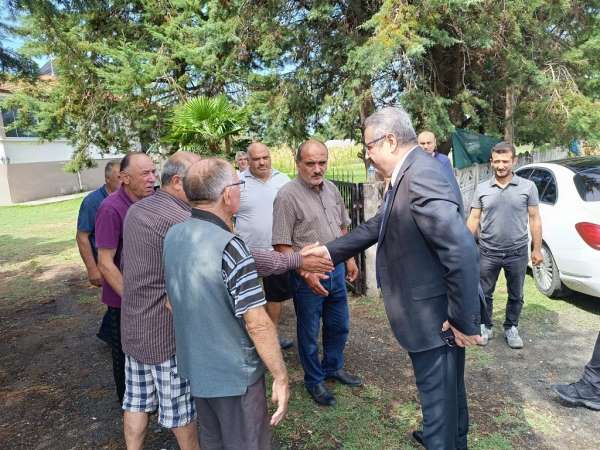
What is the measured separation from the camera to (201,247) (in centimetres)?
177

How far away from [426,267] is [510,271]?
2.36 metres

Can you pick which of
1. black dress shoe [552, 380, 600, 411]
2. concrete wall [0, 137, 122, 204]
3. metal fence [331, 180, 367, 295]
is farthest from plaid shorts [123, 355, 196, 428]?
concrete wall [0, 137, 122, 204]

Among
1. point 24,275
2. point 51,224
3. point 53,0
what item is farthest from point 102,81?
point 53,0

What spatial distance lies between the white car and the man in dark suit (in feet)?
9.35

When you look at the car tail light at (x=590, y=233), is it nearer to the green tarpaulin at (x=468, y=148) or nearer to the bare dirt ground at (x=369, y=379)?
the bare dirt ground at (x=369, y=379)

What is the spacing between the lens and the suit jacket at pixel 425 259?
1952 mm

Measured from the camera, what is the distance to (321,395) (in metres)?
3.29

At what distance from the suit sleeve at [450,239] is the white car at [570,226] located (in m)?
3.06

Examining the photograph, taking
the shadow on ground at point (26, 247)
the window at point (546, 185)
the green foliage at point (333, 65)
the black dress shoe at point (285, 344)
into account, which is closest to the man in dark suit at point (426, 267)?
the black dress shoe at point (285, 344)

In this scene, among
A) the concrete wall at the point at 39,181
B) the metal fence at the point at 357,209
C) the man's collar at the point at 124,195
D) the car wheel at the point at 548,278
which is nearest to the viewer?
the man's collar at the point at 124,195

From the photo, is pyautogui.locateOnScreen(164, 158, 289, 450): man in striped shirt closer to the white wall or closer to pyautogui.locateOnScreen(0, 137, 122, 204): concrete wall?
the white wall

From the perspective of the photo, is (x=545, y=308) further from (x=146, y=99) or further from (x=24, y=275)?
(x=146, y=99)

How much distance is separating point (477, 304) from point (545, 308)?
3591mm

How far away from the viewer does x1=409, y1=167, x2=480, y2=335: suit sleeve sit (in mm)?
1937
